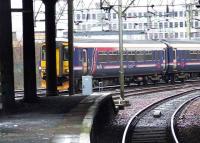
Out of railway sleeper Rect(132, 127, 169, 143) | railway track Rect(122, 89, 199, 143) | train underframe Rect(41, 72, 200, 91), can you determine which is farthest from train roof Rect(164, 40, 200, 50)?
railway sleeper Rect(132, 127, 169, 143)

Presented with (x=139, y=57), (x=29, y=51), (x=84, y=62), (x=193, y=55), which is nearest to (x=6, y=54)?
(x=29, y=51)

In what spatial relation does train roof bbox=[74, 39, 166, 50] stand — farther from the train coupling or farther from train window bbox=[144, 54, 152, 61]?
the train coupling

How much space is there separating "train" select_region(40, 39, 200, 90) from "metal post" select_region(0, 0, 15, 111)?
17.3 m

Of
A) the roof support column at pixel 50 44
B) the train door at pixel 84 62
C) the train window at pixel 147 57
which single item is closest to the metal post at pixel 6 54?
the roof support column at pixel 50 44

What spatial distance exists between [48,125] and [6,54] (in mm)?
5034

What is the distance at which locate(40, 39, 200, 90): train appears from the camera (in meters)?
36.7

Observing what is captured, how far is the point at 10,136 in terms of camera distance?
1223 cm

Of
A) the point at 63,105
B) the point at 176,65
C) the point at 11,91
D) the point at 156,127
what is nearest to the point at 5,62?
the point at 11,91

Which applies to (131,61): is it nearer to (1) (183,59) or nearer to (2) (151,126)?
(1) (183,59)

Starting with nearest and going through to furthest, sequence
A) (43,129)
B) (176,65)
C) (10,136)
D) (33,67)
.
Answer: (10,136) < (43,129) < (33,67) < (176,65)

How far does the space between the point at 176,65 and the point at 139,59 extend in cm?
561

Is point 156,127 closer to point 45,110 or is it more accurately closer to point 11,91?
point 45,110

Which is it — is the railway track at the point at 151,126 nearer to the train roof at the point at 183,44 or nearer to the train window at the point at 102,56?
the train window at the point at 102,56

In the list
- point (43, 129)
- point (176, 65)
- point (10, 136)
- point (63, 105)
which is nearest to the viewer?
point (10, 136)
